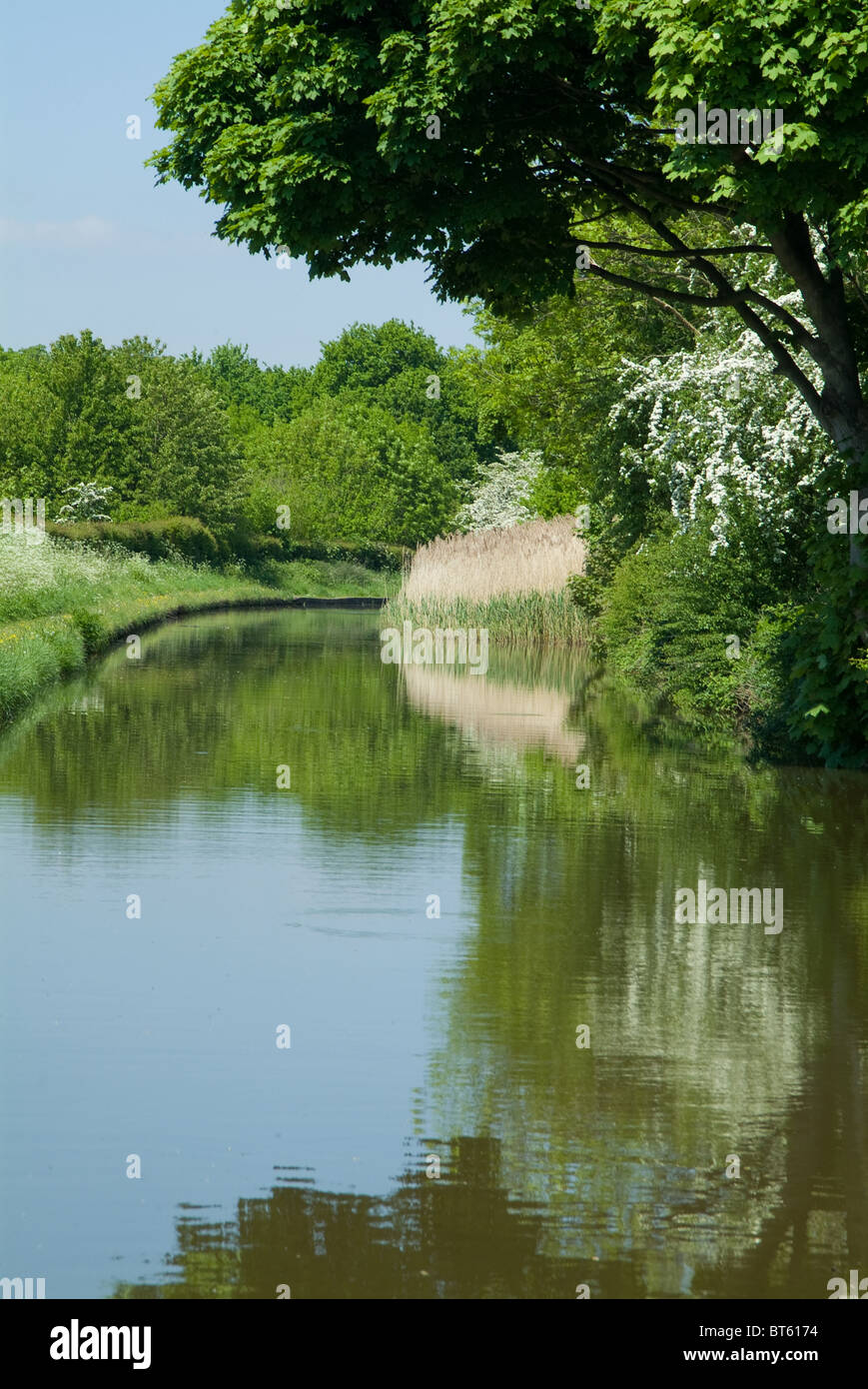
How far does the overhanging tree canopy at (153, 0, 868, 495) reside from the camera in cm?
1255

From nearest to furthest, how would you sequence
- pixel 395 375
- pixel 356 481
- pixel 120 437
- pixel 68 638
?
pixel 68 638 < pixel 120 437 < pixel 356 481 < pixel 395 375

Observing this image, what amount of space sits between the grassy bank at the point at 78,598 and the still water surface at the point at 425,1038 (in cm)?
875

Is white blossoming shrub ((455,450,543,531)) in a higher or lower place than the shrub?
higher

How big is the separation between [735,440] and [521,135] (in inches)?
260

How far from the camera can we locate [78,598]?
119 ft

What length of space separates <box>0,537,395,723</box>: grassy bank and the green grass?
8233 mm

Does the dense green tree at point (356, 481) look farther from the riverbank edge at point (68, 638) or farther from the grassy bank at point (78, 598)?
the riverbank edge at point (68, 638)

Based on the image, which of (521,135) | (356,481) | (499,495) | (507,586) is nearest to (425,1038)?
(521,135)

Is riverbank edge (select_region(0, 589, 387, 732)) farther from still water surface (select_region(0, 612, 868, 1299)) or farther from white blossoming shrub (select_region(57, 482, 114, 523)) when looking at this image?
white blossoming shrub (select_region(57, 482, 114, 523))

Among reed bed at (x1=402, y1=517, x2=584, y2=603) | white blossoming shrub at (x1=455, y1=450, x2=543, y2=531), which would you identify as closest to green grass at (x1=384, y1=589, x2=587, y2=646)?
reed bed at (x1=402, y1=517, x2=584, y2=603)

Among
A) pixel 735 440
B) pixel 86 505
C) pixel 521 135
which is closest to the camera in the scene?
pixel 521 135

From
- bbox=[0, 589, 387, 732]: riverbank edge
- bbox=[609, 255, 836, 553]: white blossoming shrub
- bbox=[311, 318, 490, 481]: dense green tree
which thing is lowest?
bbox=[0, 589, 387, 732]: riverbank edge

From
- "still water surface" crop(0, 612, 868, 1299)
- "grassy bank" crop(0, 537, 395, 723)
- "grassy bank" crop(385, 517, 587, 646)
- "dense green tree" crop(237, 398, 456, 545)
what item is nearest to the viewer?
"still water surface" crop(0, 612, 868, 1299)

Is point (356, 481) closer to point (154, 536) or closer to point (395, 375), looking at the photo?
point (154, 536)
